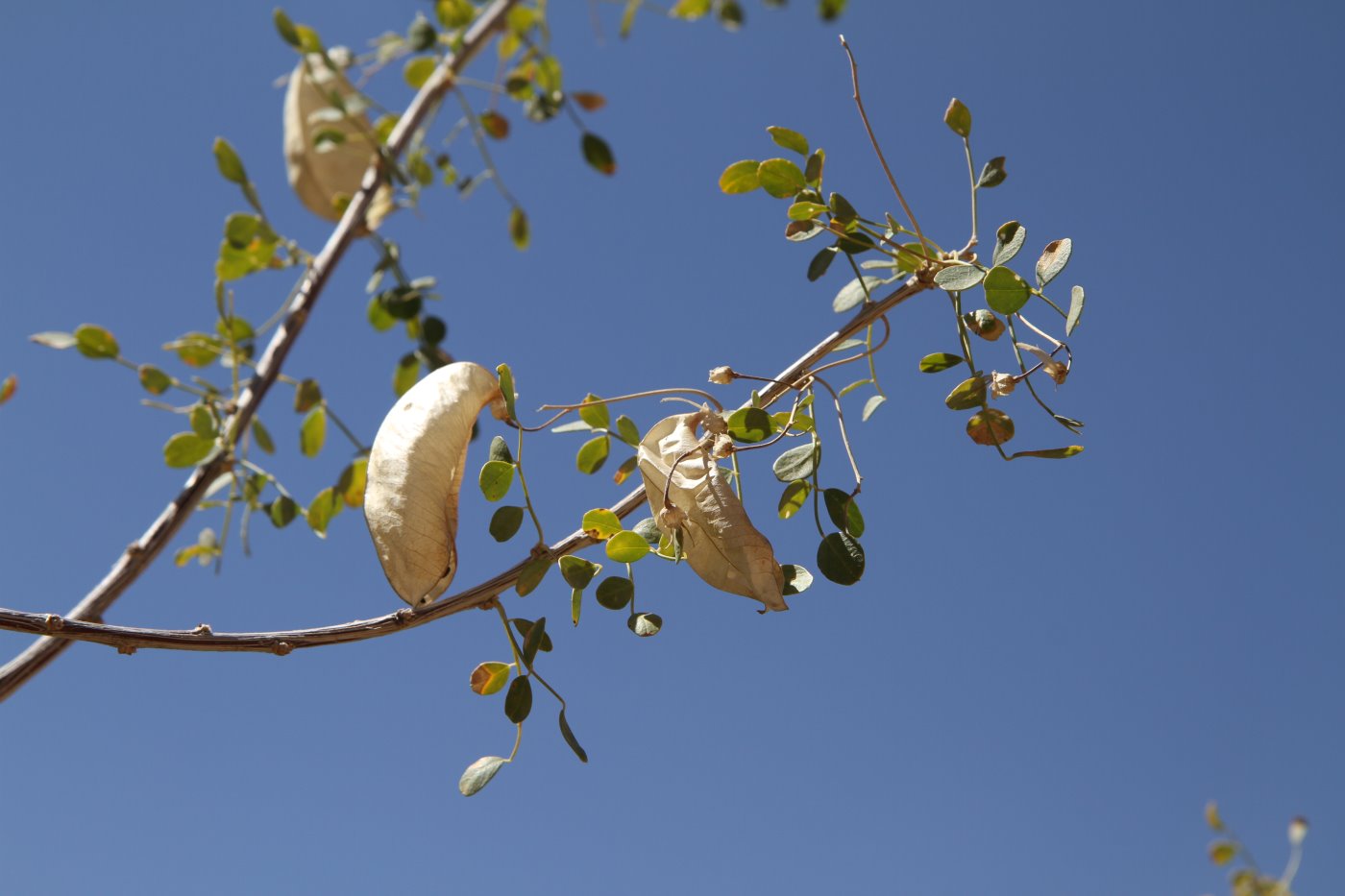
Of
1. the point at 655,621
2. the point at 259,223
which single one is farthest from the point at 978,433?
the point at 259,223

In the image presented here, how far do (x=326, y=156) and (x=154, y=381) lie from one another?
277mm

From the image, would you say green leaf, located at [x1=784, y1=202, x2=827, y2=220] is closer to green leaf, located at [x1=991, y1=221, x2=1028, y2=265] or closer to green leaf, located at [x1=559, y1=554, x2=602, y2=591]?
green leaf, located at [x1=991, y1=221, x2=1028, y2=265]

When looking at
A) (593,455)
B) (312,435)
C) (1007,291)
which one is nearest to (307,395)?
(312,435)

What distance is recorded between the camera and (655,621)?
1.70ft

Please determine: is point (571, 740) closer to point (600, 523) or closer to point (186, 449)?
point (600, 523)

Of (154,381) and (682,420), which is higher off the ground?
(154,381)

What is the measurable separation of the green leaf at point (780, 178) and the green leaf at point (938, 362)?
110 millimetres

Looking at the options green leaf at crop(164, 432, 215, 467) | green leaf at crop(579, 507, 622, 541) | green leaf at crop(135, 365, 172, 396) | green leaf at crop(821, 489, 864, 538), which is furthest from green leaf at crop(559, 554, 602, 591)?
green leaf at crop(135, 365, 172, 396)

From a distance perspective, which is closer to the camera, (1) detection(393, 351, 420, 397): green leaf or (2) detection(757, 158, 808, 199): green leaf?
(2) detection(757, 158, 808, 199): green leaf

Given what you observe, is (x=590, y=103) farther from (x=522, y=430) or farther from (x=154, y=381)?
(x=522, y=430)

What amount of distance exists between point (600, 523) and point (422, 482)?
0.08 metres

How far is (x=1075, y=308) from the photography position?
0.47 m

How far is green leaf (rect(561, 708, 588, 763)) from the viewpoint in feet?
1.62

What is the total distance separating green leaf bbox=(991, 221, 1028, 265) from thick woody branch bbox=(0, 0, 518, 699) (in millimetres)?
438
